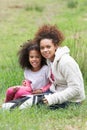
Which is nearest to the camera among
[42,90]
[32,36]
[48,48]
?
[48,48]

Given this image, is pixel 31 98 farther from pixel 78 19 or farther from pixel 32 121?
pixel 78 19

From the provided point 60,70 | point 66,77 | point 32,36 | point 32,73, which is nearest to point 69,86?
point 66,77

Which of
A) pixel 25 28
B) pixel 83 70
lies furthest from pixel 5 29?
pixel 83 70

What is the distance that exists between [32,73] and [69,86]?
814 millimetres

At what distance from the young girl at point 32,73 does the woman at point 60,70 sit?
5.7 inches

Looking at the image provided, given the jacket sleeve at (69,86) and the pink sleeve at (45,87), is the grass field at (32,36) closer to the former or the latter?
the jacket sleeve at (69,86)

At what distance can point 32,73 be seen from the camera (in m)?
6.51

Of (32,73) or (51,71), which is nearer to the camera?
(51,71)

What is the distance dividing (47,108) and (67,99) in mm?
248

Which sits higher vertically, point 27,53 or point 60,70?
point 27,53

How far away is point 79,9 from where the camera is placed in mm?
14648

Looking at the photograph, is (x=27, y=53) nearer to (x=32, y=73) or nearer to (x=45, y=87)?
(x=32, y=73)

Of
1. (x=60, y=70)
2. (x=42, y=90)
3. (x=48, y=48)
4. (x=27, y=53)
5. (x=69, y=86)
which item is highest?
(x=48, y=48)

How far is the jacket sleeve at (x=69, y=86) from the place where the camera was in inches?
228
